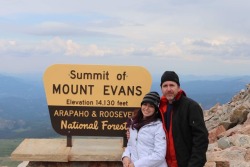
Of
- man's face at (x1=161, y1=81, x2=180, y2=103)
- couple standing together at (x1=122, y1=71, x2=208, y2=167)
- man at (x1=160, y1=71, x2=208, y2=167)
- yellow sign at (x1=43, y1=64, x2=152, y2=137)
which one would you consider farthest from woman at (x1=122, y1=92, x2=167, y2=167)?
yellow sign at (x1=43, y1=64, x2=152, y2=137)

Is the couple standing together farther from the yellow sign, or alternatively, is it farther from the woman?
the yellow sign

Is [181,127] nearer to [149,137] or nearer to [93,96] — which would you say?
[149,137]

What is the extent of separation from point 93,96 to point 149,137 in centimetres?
219

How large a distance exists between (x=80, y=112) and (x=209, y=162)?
9.81 ft

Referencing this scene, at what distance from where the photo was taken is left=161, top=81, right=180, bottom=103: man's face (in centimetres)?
575

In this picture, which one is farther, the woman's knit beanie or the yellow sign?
the yellow sign

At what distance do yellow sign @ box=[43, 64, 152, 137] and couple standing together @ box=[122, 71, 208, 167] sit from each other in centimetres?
162

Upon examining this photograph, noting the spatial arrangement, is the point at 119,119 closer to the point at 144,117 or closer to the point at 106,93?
the point at 106,93

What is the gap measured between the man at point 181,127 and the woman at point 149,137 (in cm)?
13

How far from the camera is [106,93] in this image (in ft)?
25.6

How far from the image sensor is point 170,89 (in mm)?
5758

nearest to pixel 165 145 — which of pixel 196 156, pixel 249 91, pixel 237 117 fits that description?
pixel 196 156

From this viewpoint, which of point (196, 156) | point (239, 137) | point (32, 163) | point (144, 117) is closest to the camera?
point (196, 156)


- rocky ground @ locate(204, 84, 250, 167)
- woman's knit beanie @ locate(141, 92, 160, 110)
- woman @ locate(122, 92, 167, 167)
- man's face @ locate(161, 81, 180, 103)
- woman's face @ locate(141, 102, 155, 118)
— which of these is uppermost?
man's face @ locate(161, 81, 180, 103)
